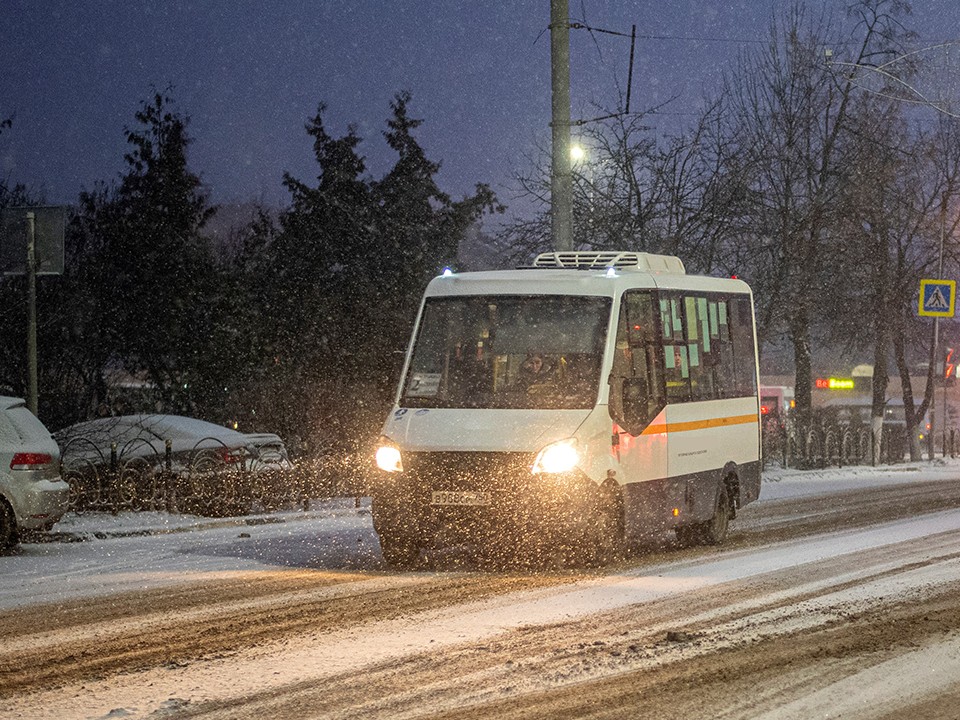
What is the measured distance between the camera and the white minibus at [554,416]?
12727 mm

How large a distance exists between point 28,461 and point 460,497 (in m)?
4.82

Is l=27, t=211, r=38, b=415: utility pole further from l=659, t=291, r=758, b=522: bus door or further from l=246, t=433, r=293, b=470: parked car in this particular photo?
l=659, t=291, r=758, b=522: bus door

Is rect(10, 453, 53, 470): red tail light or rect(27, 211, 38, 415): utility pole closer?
rect(10, 453, 53, 470): red tail light

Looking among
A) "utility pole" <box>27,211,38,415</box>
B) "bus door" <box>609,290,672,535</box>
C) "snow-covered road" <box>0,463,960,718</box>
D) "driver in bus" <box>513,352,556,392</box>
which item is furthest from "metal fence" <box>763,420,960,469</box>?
"driver in bus" <box>513,352,556,392</box>

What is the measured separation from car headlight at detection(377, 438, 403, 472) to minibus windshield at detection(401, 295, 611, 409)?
2.00 feet

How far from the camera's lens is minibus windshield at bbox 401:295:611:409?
13.4m

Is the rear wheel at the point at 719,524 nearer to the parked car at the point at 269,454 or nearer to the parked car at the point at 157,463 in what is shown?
the parked car at the point at 157,463

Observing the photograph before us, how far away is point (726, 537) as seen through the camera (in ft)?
54.6

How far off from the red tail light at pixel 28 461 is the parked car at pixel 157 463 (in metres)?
3.56

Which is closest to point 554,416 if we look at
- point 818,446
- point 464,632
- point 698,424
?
point 698,424

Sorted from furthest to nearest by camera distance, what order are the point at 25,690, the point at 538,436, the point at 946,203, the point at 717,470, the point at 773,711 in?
the point at 946,203
the point at 717,470
the point at 538,436
the point at 25,690
the point at 773,711

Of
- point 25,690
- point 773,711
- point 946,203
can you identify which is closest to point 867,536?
point 773,711

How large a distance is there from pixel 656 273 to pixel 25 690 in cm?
898

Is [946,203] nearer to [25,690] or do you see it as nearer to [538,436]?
[538,436]
